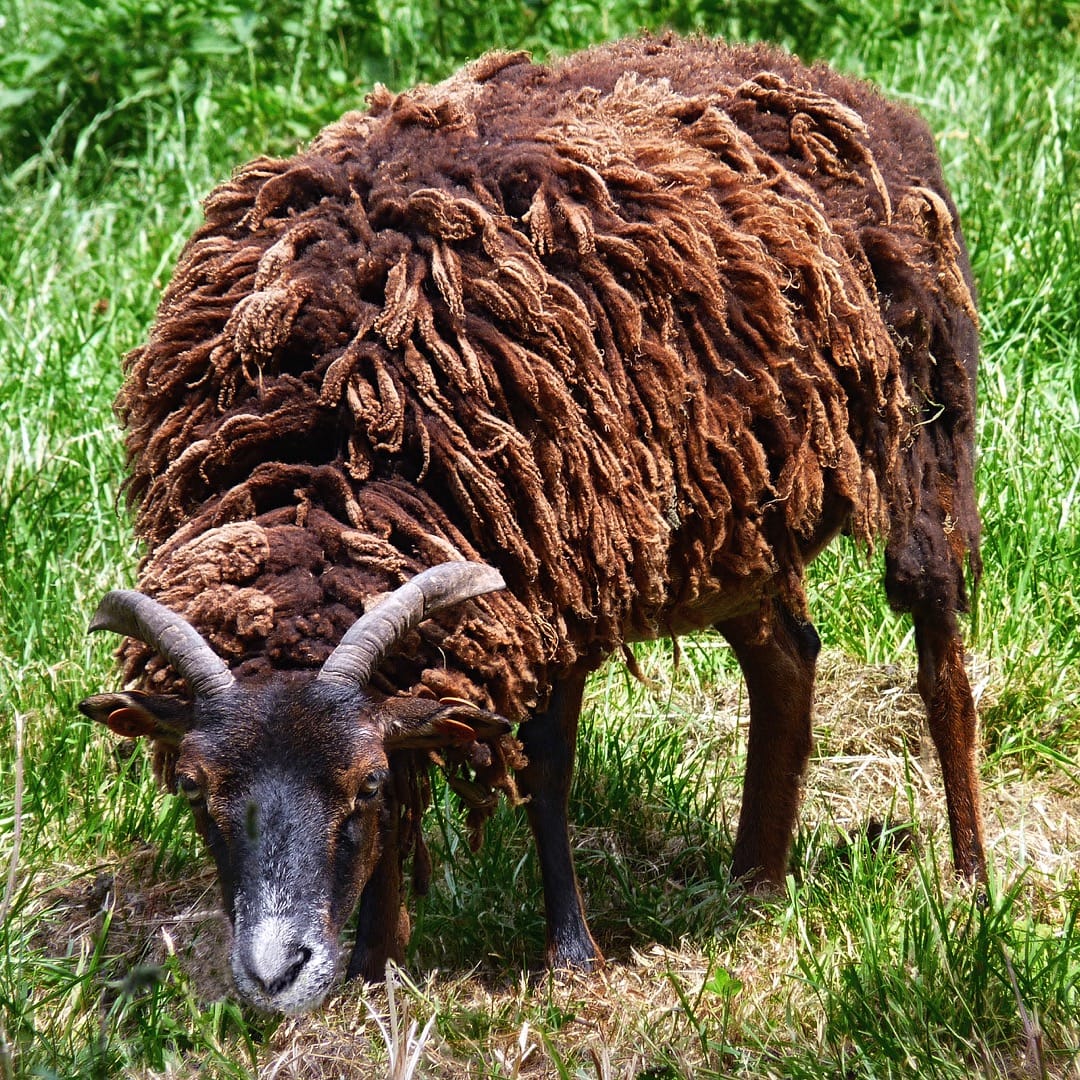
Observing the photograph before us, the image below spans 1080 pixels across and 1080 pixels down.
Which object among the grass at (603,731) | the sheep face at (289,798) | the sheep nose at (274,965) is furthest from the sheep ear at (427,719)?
the grass at (603,731)

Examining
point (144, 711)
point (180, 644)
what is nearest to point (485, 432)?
point (180, 644)

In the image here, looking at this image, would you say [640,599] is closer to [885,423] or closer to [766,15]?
[885,423]

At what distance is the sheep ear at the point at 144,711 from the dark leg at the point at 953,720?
212 centimetres

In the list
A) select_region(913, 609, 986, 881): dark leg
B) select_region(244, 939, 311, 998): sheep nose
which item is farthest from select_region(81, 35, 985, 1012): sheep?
select_region(913, 609, 986, 881): dark leg

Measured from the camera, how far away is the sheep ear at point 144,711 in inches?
121

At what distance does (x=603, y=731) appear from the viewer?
4777 mm

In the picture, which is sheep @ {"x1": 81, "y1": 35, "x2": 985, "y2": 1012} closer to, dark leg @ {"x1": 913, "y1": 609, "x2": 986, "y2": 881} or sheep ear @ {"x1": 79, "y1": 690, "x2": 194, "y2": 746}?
sheep ear @ {"x1": 79, "y1": 690, "x2": 194, "y2": 746}

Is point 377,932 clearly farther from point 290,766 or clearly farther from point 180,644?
point 180,644

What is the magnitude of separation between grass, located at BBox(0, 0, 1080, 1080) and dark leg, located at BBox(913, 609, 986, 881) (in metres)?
0.12

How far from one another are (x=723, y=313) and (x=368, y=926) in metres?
1.63

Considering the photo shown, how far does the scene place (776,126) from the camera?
3900 millimetres

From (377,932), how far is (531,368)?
1.39m

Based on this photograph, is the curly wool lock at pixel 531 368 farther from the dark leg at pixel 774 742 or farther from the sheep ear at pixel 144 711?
the dark leg at pixel 774 742

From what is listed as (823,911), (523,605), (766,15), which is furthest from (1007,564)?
(766,15)
